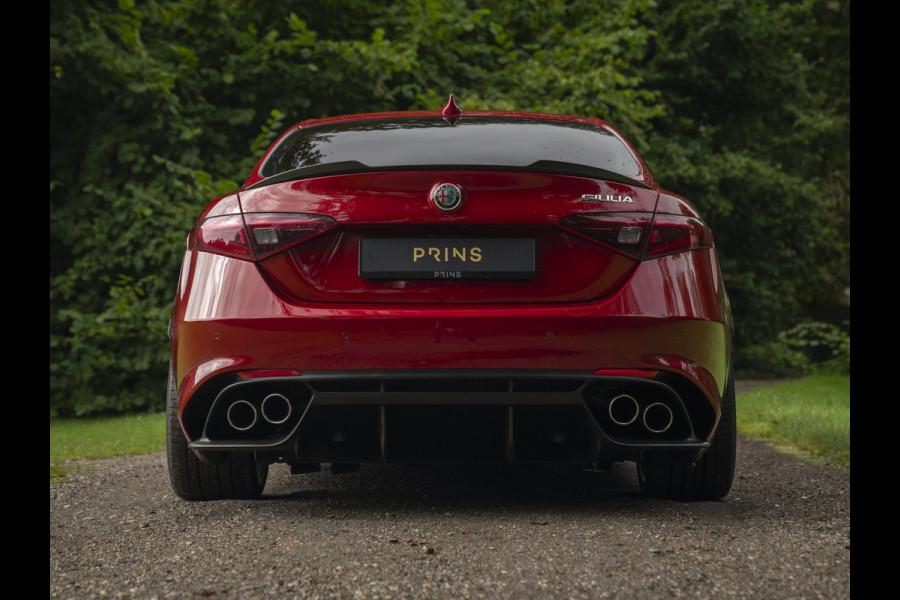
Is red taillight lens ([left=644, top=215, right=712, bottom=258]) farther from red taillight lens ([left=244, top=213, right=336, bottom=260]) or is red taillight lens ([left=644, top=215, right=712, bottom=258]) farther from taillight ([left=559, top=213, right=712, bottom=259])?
red taillight lens ([left=244, top=213, right=336, bottom=260])

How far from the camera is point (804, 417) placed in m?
8.07

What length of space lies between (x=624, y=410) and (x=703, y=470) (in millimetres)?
680

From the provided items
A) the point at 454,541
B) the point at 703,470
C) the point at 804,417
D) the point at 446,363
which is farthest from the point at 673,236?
the point at 804,417

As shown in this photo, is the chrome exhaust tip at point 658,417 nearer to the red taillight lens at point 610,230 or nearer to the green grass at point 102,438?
the red taillight lens at point 610,230

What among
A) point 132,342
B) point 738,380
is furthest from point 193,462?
point 738,380

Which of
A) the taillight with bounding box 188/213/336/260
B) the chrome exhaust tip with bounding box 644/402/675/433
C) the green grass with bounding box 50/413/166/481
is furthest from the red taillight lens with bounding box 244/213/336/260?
→ the green grass with bounding box 50/413/166/481

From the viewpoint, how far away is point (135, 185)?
35.1 feet

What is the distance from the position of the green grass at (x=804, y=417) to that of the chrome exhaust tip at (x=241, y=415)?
11.6 ft

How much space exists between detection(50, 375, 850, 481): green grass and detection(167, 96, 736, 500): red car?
2.35 m

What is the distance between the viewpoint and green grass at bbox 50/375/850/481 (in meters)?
6.39

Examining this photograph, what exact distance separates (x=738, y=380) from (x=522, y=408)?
1453 cm

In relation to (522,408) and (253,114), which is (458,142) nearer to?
(522,408)

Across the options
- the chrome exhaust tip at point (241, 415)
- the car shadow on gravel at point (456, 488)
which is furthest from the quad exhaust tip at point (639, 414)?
the chrome exhaust tip at point (241, 415)
